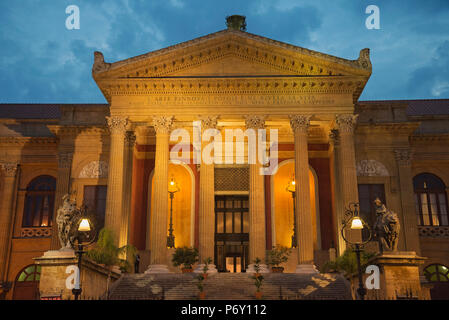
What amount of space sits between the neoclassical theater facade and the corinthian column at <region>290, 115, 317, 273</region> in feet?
0.19

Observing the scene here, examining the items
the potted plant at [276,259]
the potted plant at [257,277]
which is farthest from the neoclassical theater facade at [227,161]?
the potted plant at [276,259]

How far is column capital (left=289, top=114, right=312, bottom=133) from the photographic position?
28.2m

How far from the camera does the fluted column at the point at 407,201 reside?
30.5 metres

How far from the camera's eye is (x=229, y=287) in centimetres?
2344

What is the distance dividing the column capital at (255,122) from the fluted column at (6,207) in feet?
59.0

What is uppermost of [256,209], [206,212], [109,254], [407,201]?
[407,201]

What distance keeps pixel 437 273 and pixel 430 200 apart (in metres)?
5.00

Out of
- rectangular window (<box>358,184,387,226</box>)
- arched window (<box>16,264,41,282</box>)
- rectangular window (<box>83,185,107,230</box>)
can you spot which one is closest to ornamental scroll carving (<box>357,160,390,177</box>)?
rectangular window (<box>358,184,387,226</box>)

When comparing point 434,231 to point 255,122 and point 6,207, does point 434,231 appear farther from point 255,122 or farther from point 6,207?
point 6,207

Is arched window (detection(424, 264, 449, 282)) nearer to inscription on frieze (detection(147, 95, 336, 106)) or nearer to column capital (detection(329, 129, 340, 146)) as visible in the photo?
column capital (detection(329, 129, 340, 146))

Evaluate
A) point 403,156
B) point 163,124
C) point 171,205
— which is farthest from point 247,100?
point 403,156

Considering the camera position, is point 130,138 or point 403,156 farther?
point 403,156

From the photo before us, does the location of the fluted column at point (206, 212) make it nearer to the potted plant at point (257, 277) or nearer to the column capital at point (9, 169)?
the potted plant at point (257, 277)
